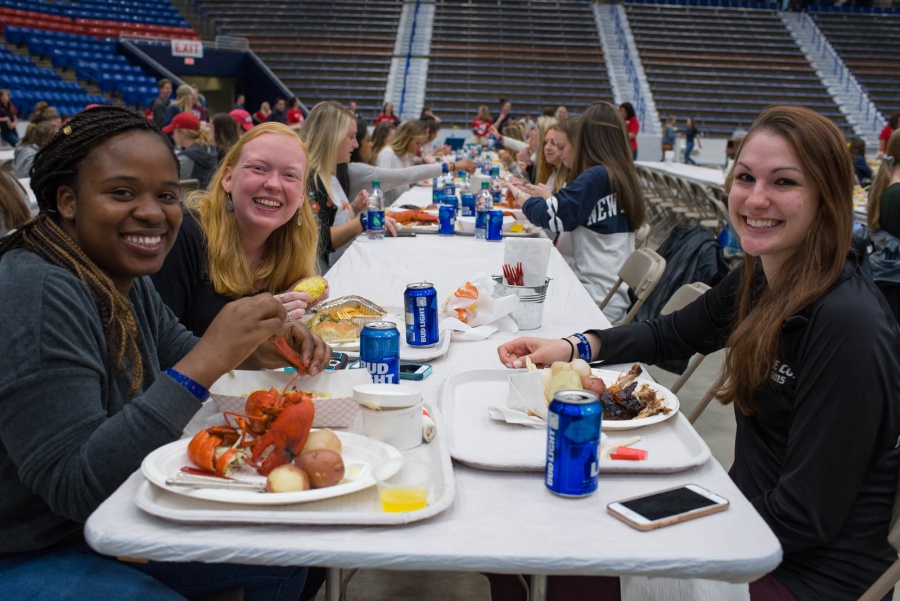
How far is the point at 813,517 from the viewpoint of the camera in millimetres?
1337

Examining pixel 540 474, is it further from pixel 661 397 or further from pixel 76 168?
pixel 76 168

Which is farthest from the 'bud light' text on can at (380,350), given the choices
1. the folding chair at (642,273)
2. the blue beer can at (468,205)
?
the blue beer can at (468,205)

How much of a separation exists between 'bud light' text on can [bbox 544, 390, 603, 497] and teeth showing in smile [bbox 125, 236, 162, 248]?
780mm

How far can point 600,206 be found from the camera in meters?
3.72

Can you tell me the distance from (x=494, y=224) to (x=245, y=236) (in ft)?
6.07

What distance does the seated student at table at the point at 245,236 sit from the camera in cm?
213

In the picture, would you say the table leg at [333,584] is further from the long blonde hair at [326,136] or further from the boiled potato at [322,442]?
the long blonde hair at [326,136]

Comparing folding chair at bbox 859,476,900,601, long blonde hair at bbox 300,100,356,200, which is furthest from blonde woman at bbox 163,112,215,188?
folding chair at bbox 859,476,900,601

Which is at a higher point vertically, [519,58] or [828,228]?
[519,58]

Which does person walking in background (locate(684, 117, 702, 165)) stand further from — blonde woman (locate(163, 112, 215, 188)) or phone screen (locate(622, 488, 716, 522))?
phone screen (locate(622, 488, 716, 522))

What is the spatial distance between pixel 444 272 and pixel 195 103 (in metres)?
11.2

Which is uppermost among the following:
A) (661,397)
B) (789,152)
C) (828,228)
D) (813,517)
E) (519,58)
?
(519,58)

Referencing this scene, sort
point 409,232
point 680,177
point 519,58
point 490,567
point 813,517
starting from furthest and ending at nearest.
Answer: point 519,58 < point 680,177 < point 409,232 < point 813,517 < point 490,567

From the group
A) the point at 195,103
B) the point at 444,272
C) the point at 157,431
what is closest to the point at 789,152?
the point at 157,431
